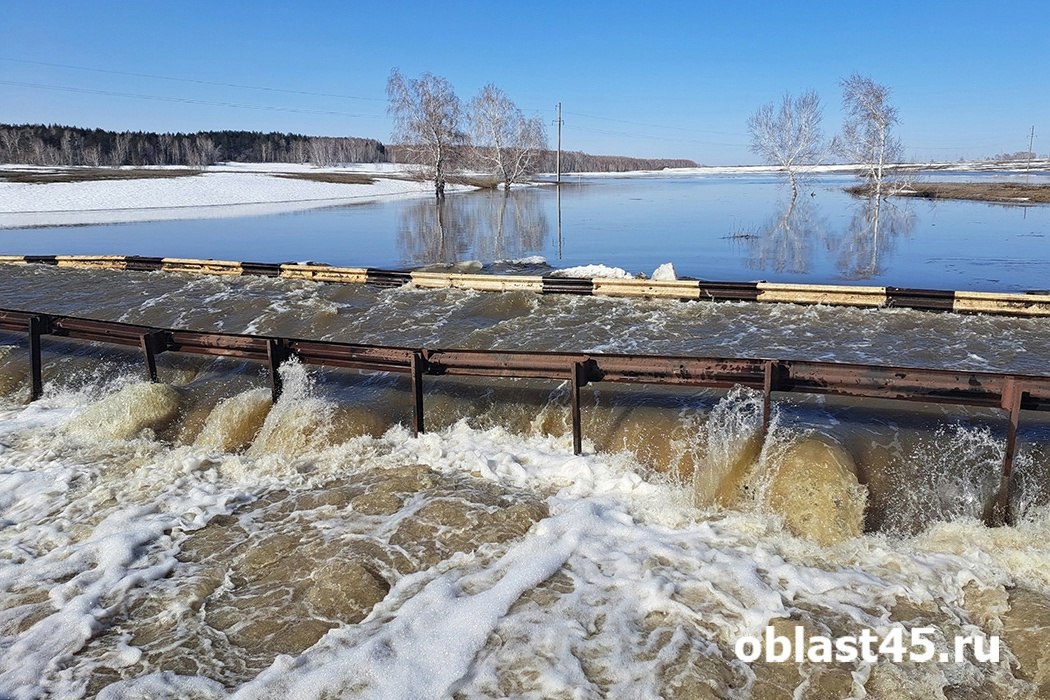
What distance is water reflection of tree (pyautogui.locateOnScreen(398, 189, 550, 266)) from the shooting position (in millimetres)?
22562

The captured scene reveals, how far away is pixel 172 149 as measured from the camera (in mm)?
144750

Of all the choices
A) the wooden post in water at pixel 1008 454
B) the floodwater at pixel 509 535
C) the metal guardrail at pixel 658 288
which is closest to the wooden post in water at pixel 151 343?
the floodwater at pixel 509 535

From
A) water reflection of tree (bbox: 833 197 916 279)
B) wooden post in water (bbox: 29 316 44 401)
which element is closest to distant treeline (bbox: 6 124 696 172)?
water reflection of tree (bbox: 833 197 916 279)

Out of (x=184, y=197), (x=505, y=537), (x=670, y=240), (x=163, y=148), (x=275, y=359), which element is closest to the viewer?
(x=505, y=537)

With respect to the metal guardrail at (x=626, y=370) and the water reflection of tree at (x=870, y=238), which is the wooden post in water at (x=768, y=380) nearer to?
the metal guardrail at (x=626, y=370)

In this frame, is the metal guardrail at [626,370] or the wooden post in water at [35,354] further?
the wooden post in water at [35,354]

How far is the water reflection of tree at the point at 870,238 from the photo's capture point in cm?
1811

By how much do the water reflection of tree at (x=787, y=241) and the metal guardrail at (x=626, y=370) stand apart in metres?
11.7

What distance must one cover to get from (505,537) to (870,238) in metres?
24.3

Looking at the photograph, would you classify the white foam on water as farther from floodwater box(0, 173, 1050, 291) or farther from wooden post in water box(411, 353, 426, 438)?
floodwater box(0, 173, 1050, 291)

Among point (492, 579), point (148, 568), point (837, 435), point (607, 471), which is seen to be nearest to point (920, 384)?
point (837, 435)

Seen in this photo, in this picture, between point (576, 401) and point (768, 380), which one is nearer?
point (768, 380)

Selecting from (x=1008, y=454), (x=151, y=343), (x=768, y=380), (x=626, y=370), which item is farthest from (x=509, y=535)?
(x=151, y=343)

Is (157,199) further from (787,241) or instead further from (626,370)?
(626,370)
